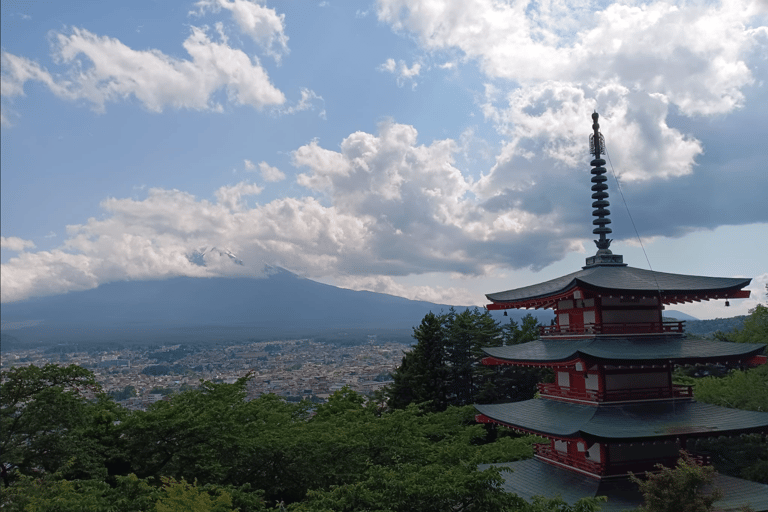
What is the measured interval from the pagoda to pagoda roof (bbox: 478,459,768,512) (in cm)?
3

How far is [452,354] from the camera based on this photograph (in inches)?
1647

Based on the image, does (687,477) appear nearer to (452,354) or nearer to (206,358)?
(452,354)

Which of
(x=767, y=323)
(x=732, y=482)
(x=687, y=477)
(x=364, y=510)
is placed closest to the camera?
(x=364, y=510)

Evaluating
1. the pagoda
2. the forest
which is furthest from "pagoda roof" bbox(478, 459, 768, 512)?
the forest

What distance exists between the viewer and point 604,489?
595 inches

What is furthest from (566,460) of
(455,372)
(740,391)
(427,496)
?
(455,372)

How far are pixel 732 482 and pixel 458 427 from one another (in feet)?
42.1

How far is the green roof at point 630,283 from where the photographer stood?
16578mm

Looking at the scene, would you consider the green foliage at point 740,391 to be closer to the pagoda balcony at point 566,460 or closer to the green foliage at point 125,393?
the pagoda balcony at point 566,460

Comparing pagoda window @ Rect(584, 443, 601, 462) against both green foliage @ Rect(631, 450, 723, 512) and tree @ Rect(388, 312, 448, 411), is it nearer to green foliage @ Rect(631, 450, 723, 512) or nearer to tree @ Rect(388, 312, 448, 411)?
green foliage @ Rect(631, 450, 723, 512)

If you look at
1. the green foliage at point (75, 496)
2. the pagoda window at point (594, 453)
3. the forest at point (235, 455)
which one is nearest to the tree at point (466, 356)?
the forest at point (235, 455)

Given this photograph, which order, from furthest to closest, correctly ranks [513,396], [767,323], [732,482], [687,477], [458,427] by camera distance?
[513,396], [767,323], [458,427], [732,482], [687,477]

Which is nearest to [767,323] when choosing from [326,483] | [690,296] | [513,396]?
[513,396]

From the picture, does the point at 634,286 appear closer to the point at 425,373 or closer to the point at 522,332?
the point at 425,373
